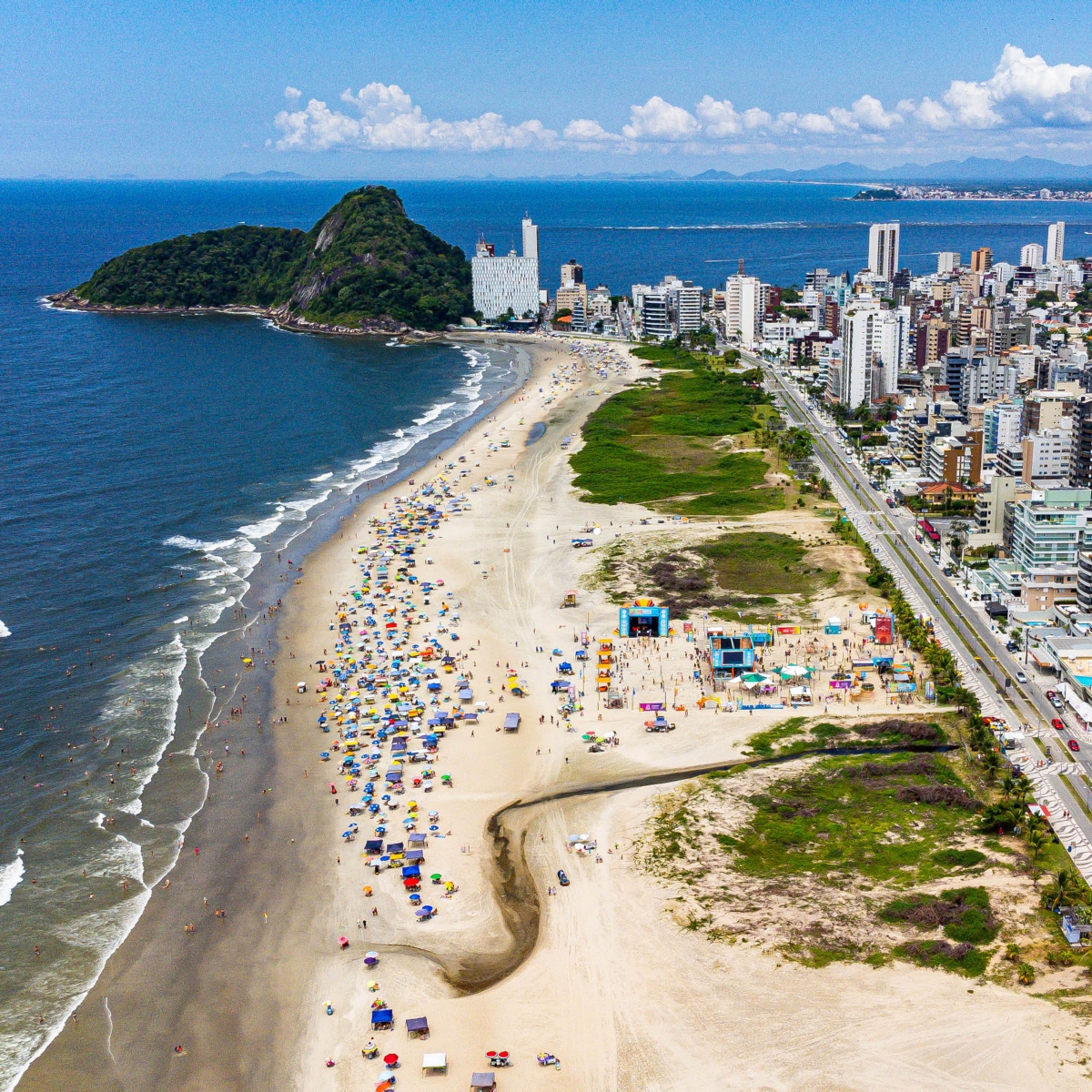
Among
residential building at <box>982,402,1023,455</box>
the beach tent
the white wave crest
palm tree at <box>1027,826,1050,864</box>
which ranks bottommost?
the beach tent

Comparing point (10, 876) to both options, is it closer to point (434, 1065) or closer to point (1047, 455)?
point (434, 1065)

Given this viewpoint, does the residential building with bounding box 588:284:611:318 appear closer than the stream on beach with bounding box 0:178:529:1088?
No

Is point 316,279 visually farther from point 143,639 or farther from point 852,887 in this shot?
point 852,887

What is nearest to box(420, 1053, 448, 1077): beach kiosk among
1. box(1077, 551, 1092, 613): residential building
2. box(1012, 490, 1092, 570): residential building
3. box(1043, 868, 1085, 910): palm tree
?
box(1043, 868, 1085, 910): palm tree

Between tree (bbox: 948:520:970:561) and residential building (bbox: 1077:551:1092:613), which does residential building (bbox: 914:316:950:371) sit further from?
residential building (bbox: 1077:551:1092:613)

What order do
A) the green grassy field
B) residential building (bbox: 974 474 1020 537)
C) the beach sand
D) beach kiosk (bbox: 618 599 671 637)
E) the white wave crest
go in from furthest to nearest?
residential building (bbox: 974 474 1020 537)
beach kiosk (bbox: 618 599 671 637)
the green grassy field
the white wave crest
the beach sand

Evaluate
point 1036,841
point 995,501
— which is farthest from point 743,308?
point 1036,841

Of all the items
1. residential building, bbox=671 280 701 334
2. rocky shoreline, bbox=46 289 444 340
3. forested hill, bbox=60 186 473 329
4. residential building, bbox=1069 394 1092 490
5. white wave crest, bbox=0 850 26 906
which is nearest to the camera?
white wave crest, bbox=0 850 26 906
